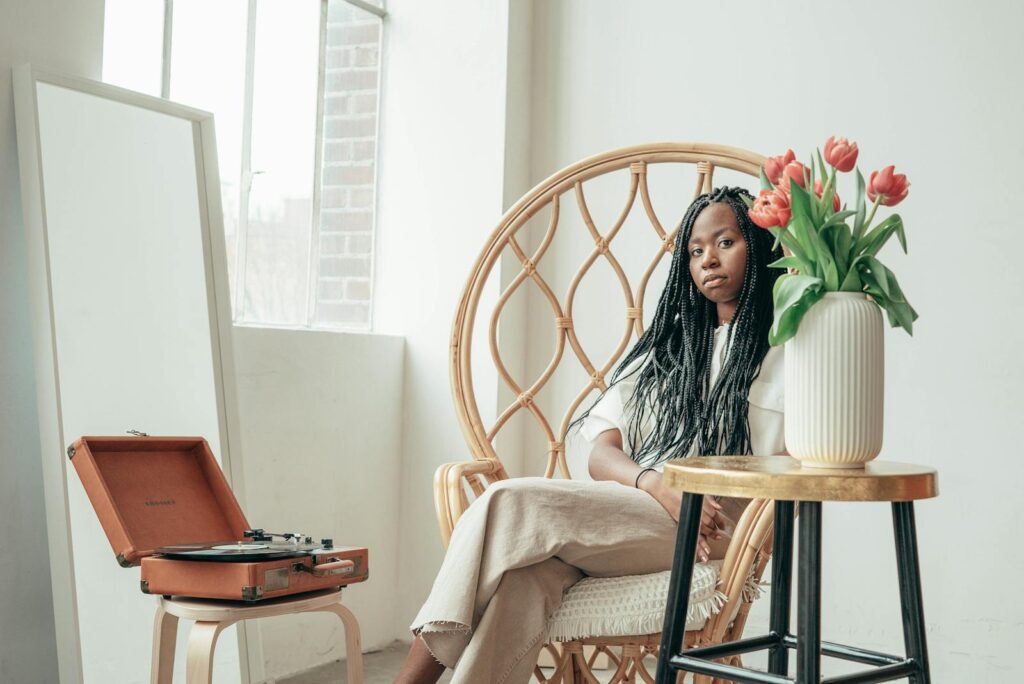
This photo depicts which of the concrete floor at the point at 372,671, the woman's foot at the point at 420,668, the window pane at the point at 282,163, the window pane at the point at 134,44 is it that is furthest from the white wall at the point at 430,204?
the woman's foot at the point at 420,668

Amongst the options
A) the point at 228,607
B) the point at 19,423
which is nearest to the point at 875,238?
the point at 228,607

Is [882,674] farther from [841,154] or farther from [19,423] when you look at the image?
[19,423]

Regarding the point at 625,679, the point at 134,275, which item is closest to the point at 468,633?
the point at 625,679

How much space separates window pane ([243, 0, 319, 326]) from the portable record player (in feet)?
2.78

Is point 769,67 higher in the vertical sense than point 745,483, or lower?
higher

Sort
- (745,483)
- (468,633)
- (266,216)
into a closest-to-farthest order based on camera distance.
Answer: (745,483)
(468,633)
(266,216)

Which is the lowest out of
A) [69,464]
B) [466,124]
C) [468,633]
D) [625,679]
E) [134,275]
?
[625,679]

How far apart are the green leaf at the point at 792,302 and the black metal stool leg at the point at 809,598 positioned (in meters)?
0.22

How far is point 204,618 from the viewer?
5.59 feet

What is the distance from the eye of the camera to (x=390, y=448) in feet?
10.3

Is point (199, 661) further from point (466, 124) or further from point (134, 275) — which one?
point (466, 124)

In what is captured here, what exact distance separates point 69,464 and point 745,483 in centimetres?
124

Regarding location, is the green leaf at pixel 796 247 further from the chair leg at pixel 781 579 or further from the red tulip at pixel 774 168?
the chair leg at pixel 781 579

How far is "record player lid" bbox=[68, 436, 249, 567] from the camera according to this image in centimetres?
183
